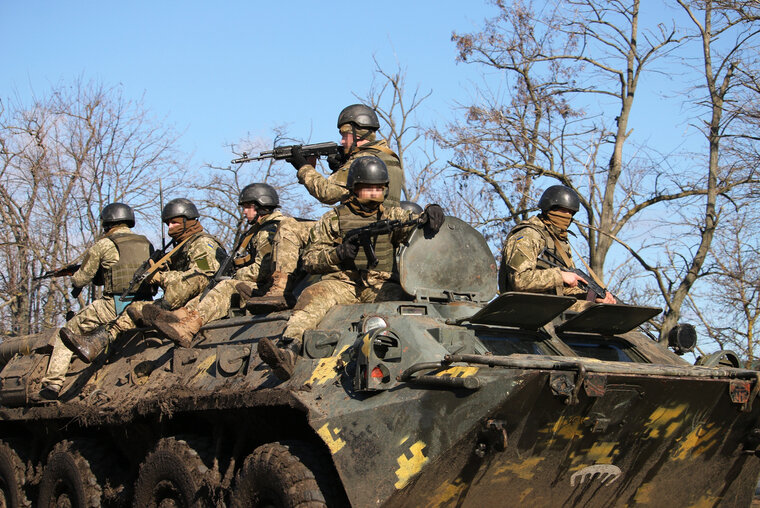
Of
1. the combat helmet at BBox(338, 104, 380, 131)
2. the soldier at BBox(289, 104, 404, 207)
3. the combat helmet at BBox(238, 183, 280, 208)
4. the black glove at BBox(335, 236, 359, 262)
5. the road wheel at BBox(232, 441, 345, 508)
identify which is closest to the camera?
the road wheel at BBox(232, 441, 345, 508)

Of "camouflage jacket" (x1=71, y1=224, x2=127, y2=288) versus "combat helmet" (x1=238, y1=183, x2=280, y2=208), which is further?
"combat helmet" (x1=238, y1=183, x2=280, y2=208)

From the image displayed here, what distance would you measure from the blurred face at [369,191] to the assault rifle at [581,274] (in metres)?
1.57

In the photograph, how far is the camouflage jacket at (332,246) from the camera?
8.05 meters

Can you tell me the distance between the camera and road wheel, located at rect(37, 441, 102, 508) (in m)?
8.68

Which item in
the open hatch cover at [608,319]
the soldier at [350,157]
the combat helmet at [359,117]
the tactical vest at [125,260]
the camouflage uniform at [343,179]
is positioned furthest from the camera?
the tactical vest at [125,260]

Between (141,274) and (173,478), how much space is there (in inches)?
126

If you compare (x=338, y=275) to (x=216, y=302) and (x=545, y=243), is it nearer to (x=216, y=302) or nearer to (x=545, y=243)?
(x=216, y=302)

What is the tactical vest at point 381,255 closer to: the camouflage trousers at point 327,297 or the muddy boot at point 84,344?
the camouflage trousers at point 327,297

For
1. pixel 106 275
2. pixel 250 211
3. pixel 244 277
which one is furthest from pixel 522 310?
pixel 106 275

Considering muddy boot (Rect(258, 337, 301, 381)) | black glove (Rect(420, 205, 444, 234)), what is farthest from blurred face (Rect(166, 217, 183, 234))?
muddy boot (Rect(258, 337, 301, 381))

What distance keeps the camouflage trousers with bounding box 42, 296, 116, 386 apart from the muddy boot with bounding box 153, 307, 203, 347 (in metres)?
1.74

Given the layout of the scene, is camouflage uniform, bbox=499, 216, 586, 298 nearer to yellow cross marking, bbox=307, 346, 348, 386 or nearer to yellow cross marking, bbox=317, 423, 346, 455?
yellow cross marking, bbox=307, 346, 348, 386

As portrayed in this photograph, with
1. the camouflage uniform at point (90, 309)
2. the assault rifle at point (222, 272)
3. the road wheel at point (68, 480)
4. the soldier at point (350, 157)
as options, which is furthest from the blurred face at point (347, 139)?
the road wheel at point (68, 480)

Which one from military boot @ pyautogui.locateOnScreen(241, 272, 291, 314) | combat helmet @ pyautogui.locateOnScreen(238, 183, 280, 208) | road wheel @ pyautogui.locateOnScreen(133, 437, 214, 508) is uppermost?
combat helmet @ pyautogui.locateOnScreen(238, 183, 280, 208)
